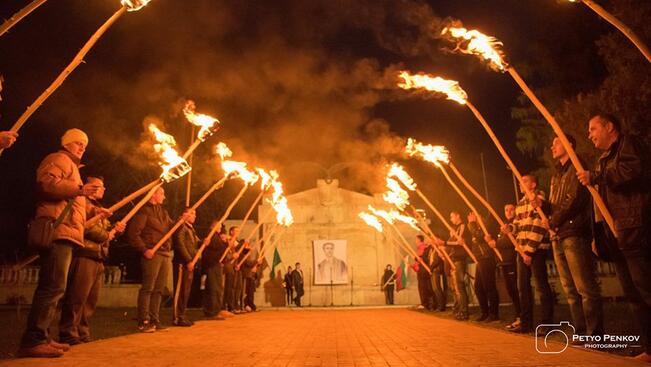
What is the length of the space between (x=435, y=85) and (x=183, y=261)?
6854 mm

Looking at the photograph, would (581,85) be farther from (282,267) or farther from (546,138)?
(282,267)

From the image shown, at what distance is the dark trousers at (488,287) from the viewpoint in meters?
11.2

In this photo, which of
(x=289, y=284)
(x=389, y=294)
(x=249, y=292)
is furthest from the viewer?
(x=389, y=294)

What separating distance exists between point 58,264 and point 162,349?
1750 mm

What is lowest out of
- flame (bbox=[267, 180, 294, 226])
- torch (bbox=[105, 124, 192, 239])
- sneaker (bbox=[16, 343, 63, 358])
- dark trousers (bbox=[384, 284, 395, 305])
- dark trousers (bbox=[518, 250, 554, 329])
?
dark trousers (bbox=[384, 284, 395, 305])

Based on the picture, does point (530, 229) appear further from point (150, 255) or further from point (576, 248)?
point (150, 255)

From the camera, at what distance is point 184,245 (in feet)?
36.0

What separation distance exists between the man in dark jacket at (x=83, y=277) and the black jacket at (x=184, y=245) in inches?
117

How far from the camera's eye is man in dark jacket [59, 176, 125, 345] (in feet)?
22.9

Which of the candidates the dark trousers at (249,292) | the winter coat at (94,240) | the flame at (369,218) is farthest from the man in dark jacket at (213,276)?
the flame at (369,218)

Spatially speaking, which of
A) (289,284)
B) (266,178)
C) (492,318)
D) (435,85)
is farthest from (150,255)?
(289,284)

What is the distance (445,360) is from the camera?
5281 millimetres

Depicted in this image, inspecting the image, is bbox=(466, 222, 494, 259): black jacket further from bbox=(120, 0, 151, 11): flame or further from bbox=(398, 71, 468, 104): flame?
bbox=(120, 0, 151, 11): flame

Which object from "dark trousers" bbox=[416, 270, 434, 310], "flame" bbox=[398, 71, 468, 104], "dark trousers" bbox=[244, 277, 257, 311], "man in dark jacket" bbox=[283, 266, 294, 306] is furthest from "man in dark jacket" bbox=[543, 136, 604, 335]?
"man in dark jacket" bbox=[283, 266, 294, 306]
